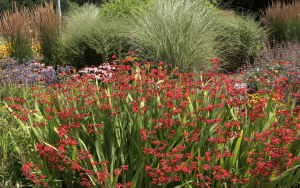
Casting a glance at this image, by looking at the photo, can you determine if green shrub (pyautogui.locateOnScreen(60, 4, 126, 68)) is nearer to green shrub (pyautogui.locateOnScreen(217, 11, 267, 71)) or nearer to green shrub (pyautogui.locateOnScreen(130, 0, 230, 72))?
green shrub (pyautogui.locateOnScreen(130, 0, 230, 72))

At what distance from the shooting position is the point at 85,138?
7.07 ft

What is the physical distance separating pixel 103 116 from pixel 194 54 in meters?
3.52

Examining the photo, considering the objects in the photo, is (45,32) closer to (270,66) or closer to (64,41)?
(64,41)

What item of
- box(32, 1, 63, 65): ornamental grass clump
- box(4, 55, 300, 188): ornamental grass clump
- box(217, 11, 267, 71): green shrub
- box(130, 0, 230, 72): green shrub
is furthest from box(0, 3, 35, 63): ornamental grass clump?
box(217, 11, 267, 71): green shrub

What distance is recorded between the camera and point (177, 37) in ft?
17.7

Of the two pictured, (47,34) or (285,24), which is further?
(285,24)

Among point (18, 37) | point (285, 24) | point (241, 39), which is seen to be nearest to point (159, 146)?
point (18, 37)

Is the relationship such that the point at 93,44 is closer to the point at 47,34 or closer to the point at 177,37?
the point at 47,34

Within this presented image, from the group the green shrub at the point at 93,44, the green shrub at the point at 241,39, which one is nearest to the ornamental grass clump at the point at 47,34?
the green shrub at the point at 93,44

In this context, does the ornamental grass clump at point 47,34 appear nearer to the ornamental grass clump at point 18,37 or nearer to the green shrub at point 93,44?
the ornamental grass clump at point 18,37

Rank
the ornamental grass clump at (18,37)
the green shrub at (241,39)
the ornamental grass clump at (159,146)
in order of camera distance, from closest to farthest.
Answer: the ornamental grass clump at (159,146), the ornamental grass clump at (18,37), the green shrub at (241,39)

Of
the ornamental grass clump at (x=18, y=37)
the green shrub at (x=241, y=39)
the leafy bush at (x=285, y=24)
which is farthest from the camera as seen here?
the leafy bush at (x=285, y=24)

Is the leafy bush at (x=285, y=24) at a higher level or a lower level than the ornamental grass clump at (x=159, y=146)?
higher

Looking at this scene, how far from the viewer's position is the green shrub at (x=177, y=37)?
17.7ft
